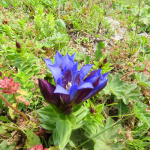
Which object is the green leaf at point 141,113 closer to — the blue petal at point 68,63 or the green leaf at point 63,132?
the green leaf at point 63,132

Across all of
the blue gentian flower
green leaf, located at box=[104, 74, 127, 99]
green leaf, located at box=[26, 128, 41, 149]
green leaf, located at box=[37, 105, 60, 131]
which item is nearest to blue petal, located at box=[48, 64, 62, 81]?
the blue gentian flower

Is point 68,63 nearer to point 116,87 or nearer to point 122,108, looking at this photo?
point 116,87

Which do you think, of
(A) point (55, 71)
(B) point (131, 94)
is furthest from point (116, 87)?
(A) point (55, 71)

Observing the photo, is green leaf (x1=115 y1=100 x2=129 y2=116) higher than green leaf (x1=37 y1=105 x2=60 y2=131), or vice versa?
green leaf (x1=37 y1=105 x2=60 y2=131)

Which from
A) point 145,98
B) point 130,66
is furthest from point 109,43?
point 145,98

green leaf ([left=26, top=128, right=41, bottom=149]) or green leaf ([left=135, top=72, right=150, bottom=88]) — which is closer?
green leaf ([left=26, top=128, right=41, bottom=149])

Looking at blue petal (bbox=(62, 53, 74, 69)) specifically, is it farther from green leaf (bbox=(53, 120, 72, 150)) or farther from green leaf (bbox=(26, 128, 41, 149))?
green leaf (bbox=(26, 128, 41, 149))

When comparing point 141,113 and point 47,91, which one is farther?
point 141,113

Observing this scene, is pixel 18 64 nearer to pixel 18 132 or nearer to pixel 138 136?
pixel 18 132

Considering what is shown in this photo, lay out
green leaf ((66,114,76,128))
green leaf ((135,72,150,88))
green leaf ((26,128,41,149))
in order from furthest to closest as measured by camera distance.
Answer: green leaf ((135,72,150,88))
green leaf ((26,128,41,149))
green leaf ((66,114,76,128))
